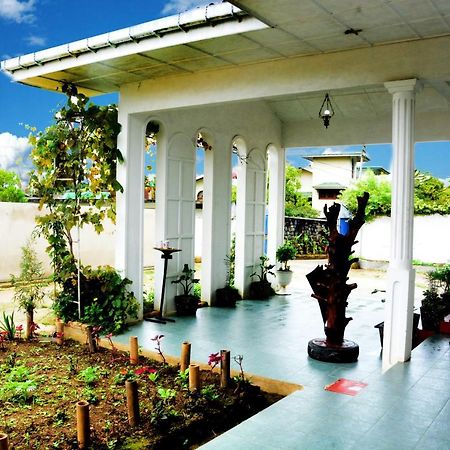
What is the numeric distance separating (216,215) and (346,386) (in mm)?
4584

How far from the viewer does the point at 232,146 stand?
923 centimetres

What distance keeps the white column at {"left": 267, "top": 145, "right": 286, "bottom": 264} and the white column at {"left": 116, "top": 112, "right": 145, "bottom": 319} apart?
12.1ft

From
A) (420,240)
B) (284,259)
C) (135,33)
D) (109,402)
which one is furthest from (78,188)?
(420,240)

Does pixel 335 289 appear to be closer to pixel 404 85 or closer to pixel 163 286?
pixel 404 85

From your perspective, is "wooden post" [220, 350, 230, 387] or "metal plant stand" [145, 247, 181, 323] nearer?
"wooden post" [220, 350, 230, 387]

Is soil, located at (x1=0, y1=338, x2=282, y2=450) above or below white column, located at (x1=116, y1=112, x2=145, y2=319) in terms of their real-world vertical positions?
below

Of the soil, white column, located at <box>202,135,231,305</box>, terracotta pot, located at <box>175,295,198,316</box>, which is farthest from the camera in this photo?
white column, located at <box>202,135,231,305</box>

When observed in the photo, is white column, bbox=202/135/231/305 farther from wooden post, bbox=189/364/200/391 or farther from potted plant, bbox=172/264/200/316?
wooden post, bbox=189/364/200/391

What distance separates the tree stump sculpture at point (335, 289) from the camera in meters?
5.55

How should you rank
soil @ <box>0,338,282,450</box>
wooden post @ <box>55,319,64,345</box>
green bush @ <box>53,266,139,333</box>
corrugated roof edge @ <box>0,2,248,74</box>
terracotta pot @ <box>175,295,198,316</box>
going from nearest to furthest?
1. soil @ <box>0,338,282,450</box>
2. corrugated roof edge @ <box>0,2,248,74</box>
3. wooden post @ <box>55,319,64,345</box>
4. green bush @ <box>53,266,139,333</box>
5. terracotta pot @ <box>175,295,198,316</box>

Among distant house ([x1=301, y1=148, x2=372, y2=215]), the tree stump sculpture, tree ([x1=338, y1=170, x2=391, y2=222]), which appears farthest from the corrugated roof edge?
distant house ([x1=301, y1=148, x2=372, y2=215])

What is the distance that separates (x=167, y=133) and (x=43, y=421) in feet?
16.0

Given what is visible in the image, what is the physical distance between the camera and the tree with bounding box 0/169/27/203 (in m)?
17.6

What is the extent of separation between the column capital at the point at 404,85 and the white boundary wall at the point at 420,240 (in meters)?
11.6
